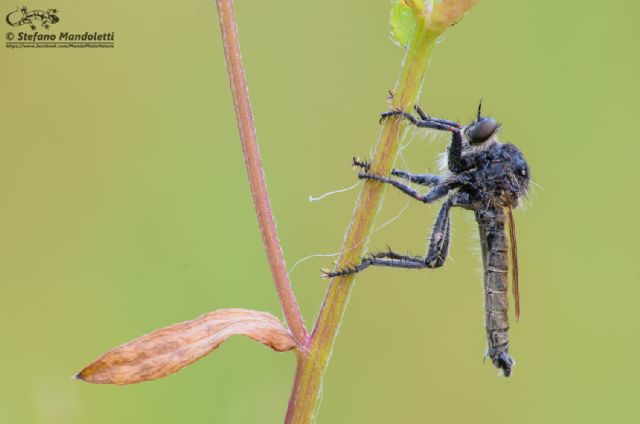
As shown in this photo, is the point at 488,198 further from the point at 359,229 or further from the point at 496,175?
the point at 359,229

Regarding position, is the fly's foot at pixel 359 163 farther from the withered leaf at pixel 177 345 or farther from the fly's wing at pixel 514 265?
the fly's wing at pixel 514 265

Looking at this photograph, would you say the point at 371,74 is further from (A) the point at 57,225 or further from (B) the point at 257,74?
(A) the point at 57,225

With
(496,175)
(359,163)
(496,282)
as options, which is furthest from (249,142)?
(496,282)

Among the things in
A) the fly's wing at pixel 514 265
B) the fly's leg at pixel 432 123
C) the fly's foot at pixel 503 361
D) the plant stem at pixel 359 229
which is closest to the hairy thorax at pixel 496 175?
the fly's wing at pixel 514 265

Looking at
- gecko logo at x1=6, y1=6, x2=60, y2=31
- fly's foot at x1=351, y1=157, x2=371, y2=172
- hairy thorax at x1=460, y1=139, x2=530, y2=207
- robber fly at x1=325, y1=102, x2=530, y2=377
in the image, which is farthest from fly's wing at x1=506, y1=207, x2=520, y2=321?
gecko logo at x1=6, y1=6, x2=60, y2=31

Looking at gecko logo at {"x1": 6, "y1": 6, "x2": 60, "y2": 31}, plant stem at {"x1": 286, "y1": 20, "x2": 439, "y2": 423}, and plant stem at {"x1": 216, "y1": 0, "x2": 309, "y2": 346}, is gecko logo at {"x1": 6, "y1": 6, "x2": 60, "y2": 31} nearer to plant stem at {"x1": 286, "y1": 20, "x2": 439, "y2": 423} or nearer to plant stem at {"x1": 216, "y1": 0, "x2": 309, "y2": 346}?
plant stem at {"x1": 216, "y1": 0, "x2": 309, "y2": 346}

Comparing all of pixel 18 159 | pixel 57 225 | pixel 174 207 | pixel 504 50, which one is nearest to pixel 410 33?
pixel 174 207

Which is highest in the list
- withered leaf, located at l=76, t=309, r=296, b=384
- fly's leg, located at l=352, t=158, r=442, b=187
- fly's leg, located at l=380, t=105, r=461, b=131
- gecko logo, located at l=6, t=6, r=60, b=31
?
gecko logo, located at l=6, t=6, r=60, b=31
